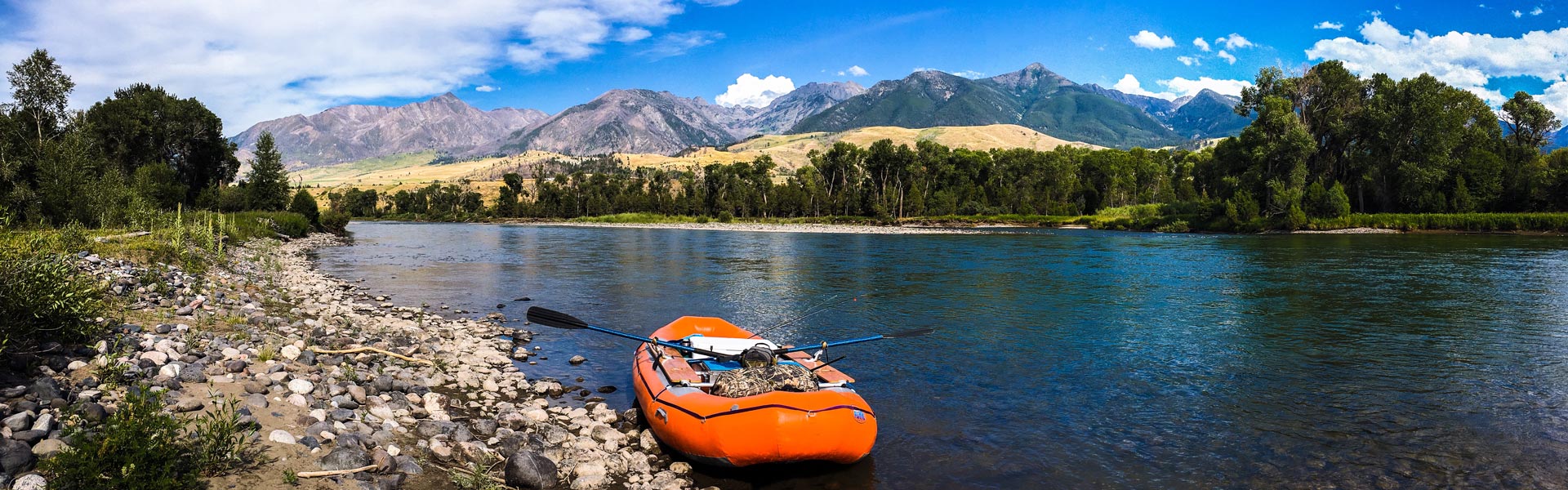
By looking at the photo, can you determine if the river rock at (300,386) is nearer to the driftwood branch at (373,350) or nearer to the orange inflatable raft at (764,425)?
the driftwood branch at (373,350)

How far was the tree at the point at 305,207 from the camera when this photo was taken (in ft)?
248

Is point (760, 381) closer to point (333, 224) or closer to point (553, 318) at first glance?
point (553, 318)

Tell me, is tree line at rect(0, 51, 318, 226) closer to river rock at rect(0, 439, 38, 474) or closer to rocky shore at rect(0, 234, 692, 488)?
rocky shore at rect(0, 234, 692, 488)

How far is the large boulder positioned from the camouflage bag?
2.47 metres

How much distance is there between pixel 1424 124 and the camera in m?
72.8

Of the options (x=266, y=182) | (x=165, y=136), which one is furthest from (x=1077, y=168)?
(x=165, y=136)

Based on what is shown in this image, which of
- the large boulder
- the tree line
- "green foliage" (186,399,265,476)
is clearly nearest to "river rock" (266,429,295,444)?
"green foliage" (186,399,265,476)

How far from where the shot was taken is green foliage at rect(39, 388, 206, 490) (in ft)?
18.1

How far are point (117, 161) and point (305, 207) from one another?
75.0 ft

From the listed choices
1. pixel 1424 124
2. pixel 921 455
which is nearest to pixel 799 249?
pixel 921 455

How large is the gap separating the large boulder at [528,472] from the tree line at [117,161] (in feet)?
43.9

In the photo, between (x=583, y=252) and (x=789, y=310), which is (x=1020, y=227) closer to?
(x=583, y=252)

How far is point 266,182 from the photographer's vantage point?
228 ft

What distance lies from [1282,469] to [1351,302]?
63.8 ft
